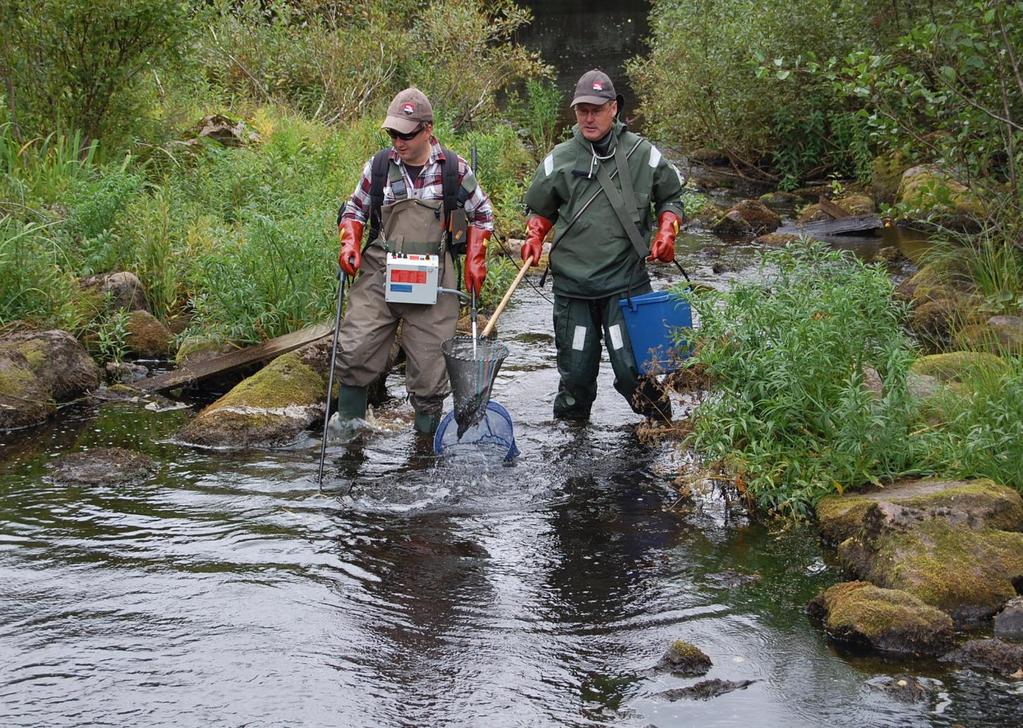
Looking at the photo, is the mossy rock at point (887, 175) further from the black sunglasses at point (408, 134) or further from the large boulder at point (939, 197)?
the black sunglasses at point (408, 134)

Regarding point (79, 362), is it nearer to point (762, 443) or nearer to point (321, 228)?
point (321, 228)

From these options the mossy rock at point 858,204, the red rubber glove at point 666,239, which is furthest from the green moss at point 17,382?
the mossy rock at point 858,204

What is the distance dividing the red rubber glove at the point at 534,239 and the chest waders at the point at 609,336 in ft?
1.02

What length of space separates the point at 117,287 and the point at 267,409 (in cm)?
206

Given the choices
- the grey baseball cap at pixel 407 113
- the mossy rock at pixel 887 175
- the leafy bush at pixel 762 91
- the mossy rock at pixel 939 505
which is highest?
the leafy bush at pixel 762 91

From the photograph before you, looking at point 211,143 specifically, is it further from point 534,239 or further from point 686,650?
point 686,650

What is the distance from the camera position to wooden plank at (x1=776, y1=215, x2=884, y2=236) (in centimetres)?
1268

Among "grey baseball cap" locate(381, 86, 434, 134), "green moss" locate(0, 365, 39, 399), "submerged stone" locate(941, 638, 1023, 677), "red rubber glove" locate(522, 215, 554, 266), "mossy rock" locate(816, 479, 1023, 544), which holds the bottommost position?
"submerged stone" locate(941, 638, 1023, 677)

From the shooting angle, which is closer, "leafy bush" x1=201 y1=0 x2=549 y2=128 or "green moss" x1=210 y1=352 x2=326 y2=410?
"green moss" x1=210 y1=352 x2=326 y2=410

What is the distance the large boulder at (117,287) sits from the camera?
8508 millimetres

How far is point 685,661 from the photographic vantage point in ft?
14.3

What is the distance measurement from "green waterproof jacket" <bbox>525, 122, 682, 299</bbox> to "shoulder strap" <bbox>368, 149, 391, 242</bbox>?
34.9 inches

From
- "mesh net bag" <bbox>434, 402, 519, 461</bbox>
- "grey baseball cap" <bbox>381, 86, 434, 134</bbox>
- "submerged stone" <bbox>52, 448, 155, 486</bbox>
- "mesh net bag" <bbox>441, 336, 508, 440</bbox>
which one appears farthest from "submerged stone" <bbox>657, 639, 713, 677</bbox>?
"submerged stone" <bbox>52, 448, 155, 486</bbox>

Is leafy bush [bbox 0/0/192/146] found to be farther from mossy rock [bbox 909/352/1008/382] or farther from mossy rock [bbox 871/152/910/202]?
mossy rock [bbox 871/152/910/202]
